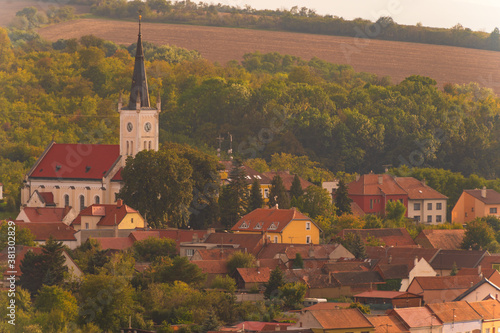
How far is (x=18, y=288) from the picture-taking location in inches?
2478

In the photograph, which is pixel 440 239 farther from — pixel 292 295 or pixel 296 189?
pixel 292 295

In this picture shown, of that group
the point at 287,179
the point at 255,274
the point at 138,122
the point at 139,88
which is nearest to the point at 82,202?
the point at 138,122

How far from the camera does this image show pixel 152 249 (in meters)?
73.4

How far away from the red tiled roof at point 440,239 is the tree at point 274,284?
17690 mm

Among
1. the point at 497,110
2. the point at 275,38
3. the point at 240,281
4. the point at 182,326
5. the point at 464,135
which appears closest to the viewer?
the point at 182,326

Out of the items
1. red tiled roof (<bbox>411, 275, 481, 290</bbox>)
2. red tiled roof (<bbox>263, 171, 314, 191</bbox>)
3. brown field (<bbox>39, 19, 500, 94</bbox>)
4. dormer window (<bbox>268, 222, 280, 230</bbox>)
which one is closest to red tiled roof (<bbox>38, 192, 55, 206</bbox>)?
red tiled roof (<bbox>263, 171, 314, 191</bbox>)

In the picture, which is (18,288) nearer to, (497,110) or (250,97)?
(250,97)

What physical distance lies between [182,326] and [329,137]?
202ft

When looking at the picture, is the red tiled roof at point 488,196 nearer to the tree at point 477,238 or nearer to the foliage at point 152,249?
the tree at point 477,238

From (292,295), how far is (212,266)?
6849 mm

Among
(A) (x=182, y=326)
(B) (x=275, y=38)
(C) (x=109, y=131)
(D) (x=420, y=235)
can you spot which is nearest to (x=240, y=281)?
(A) (x=182, y=326)

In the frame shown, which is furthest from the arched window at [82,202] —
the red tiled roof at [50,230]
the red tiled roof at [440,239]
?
the red tiled roof at [440,239]

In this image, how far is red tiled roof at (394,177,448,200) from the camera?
9869cm

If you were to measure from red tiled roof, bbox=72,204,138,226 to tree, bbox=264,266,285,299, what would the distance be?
52.3 feet
